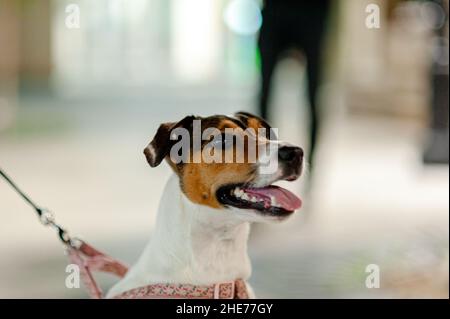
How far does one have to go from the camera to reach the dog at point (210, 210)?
5.18 feet

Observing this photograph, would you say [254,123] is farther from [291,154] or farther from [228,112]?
[228,112]

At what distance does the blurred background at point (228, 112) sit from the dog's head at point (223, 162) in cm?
15

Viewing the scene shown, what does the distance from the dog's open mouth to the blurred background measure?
188 mm

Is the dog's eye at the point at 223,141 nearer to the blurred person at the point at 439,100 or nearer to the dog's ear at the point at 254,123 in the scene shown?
the dog's ear at the point at 254,123

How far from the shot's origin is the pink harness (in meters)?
1.71

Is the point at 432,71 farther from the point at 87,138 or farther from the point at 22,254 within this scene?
the point at 22,254

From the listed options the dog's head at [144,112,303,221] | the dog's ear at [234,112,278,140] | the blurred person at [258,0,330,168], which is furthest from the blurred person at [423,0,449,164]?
the dog's head at [144,112,303,221]

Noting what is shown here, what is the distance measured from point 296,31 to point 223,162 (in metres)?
1.49

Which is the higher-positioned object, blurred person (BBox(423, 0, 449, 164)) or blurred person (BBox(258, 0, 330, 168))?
blurred person (BBox(258, 0, 330, 168))

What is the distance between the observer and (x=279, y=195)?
5.21 feet

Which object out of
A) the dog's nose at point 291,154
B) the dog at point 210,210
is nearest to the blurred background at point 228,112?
the dog at point 210,210

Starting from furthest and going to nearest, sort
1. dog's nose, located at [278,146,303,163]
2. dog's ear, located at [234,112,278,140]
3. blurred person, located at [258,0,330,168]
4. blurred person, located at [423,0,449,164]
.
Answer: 1. blurred person, located at [423,0,449,164]
2. blurred person, located at [258,0,330,168]
3. dog's ear, located at [234,112,278,140]
4. dog's nose, located at [278,146,303,163]

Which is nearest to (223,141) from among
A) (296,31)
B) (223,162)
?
(223,162)

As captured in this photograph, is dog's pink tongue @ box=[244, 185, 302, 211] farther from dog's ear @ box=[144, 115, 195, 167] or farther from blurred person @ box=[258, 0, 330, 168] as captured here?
blurred person @ box=[258, 0, 330, 168]
